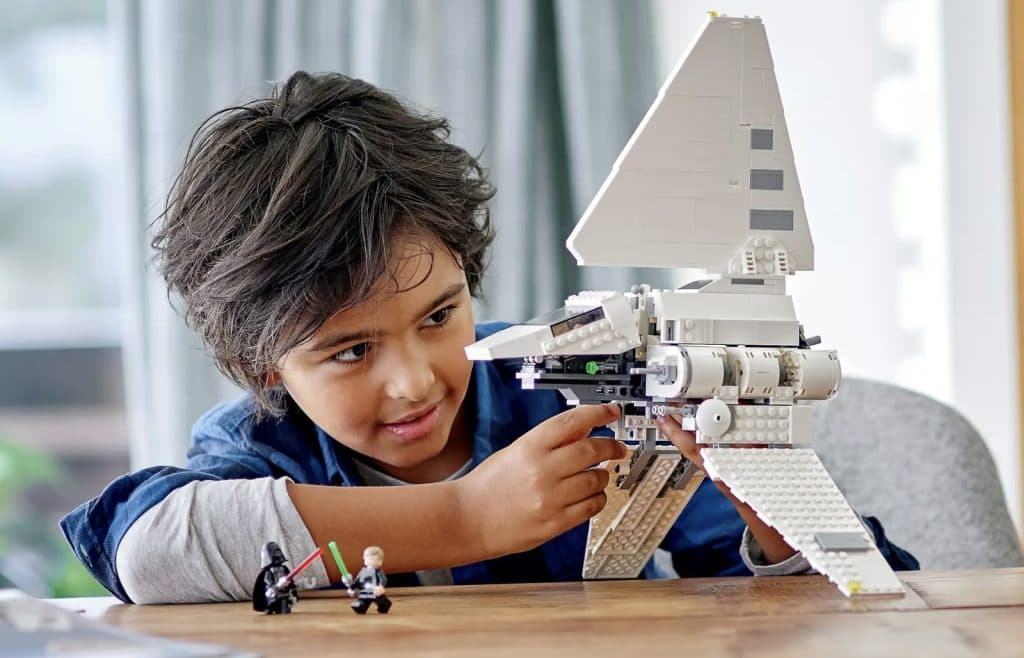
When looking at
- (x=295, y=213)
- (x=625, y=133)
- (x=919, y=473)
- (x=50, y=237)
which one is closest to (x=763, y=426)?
(x=295, y=213)

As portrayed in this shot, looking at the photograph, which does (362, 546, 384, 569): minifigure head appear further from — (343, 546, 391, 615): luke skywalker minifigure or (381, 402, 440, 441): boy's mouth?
(381, 402, 440, 441): boy's mouth

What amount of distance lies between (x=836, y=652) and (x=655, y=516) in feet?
1.10

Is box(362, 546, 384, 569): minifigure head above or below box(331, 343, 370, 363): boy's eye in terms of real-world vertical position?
below

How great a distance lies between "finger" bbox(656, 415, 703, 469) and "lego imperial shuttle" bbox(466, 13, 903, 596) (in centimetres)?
1

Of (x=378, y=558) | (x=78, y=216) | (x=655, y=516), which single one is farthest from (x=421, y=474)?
(x=78, y=216)

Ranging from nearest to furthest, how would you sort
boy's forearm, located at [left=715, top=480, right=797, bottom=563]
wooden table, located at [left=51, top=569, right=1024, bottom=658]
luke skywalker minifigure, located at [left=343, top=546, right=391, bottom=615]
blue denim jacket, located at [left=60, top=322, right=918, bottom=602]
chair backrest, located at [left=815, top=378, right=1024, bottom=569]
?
wooden table, located at [left=51, top=569, right=1024, bottom=658], luke skywalker minifigure, located at [left=343, top=546, right=391, bottom=615], boy's forearm, located at [left=715, top=480, right=797, bottom=563], blue denim jacket, located at [left=60, top=322, right=918, bottom=602], chair backrest, located at [left=815, top=378, right=1024, bottom=569]

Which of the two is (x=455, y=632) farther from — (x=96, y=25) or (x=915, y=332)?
(x=96, y=25)

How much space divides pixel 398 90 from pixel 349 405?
100cm

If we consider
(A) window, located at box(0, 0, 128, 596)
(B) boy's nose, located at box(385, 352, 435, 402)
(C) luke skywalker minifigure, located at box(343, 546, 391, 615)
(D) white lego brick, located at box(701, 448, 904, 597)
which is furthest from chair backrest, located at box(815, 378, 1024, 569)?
(A) window, located at box(0, 0, 128, 596)

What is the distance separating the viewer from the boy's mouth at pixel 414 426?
1006 mm

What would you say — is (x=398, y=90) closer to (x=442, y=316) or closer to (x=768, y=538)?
(x=442, y=316)

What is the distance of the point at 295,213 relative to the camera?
3.10 feet

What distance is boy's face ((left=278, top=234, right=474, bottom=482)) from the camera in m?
0.94

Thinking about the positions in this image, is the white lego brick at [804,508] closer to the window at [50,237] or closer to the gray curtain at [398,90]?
the gray curtain at [398,90]
